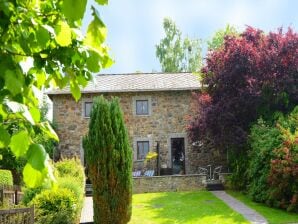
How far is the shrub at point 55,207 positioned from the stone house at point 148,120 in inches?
533

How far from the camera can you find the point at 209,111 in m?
19.2

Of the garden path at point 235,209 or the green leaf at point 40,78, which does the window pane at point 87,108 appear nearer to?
the garden path at point 235,209

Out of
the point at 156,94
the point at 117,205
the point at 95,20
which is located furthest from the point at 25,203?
the point at 156,94

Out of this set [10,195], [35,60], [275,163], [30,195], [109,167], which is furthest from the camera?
[275,163]

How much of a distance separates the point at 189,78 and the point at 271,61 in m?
8.40

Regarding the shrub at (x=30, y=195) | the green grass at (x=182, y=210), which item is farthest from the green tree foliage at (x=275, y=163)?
the shrub at (x=30, y=195)

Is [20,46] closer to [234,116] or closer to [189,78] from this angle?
[234,116]

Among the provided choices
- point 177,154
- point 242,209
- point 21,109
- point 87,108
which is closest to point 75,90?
point 21,109

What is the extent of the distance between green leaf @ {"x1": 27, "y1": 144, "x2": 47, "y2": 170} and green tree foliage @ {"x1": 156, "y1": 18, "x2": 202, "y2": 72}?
1705 inches

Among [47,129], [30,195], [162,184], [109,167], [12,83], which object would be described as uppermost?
[12,83]

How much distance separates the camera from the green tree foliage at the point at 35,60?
163 centimetres

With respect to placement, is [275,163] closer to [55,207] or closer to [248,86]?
[248,86]

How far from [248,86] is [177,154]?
778 cm

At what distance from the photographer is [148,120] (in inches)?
975
